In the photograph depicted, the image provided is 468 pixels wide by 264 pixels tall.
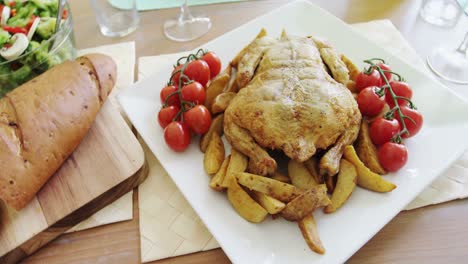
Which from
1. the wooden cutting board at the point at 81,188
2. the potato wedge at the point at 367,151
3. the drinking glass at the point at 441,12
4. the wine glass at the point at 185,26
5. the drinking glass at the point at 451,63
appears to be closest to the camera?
the wooden cutting board at the point at 81,188

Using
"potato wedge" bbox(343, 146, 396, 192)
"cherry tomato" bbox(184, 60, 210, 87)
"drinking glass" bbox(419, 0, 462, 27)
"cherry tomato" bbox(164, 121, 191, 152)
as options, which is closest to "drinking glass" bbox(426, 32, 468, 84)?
"drinking glass" bbox(419, 0, 462, 27)

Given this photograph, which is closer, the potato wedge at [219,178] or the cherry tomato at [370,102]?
the potato wedge at [219,178]

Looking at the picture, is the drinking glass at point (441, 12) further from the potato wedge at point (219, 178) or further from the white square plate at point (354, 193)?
the potato wedge at point (219, 178)

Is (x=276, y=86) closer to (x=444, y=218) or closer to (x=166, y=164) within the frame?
(x=166, y=164)

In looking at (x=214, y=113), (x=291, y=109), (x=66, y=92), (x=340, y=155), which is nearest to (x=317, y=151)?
(x=340, y=155)

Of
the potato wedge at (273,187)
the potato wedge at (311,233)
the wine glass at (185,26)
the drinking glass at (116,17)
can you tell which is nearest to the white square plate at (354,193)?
the potato wedge at (311,233)

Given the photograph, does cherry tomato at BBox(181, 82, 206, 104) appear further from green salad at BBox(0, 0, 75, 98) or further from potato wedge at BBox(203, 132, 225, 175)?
green salad at BBox(0, 0, 75, 98)

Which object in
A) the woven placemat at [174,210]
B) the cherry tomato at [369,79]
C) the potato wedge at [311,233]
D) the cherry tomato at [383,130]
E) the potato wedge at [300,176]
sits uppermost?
the cherry tomato at [369,79]
